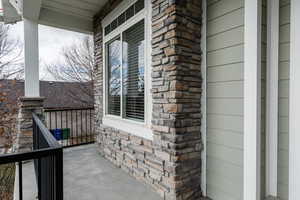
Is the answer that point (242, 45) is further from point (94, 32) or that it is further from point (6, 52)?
point (6, 52)

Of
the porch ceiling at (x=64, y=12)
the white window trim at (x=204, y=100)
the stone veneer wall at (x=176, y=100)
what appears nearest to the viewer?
the stone veneer wall at (x=176, y=100)

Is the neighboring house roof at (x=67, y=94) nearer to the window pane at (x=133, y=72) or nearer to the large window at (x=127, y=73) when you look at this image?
the large window at (x=127, y=73)

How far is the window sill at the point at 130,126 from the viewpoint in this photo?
2570 mm

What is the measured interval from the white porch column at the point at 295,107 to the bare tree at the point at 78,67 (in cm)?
909

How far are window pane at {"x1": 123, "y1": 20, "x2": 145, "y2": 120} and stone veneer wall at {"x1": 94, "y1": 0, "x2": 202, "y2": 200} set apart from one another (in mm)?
426

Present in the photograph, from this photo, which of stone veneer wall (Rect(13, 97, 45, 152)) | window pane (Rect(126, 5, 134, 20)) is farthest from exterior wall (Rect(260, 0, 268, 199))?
stone veneer wall (Rect(13, 97, 45, 152))

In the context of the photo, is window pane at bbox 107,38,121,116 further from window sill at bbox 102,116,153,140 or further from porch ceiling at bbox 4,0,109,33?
porch ceiling at bbox 4,0,109,33

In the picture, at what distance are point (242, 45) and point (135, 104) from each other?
1.70m

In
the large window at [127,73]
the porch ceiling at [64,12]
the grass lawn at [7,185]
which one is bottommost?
the grass lawn at [7,185]

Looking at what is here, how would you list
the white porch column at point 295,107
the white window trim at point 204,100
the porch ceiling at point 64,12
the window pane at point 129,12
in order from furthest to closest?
1. the porch ceiling at point 64,12
2. the window pane at point 129,12
3. the white window trim at point 204,100
4. the white porch column at point 295,107

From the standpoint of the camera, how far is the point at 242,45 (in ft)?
6.10

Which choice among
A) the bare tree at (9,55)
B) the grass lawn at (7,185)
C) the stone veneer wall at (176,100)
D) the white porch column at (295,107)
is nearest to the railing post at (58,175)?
the stone veneer wall at (176,100)

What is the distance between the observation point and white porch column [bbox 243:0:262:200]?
65.3 inches

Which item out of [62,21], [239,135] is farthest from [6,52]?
[239,135]
